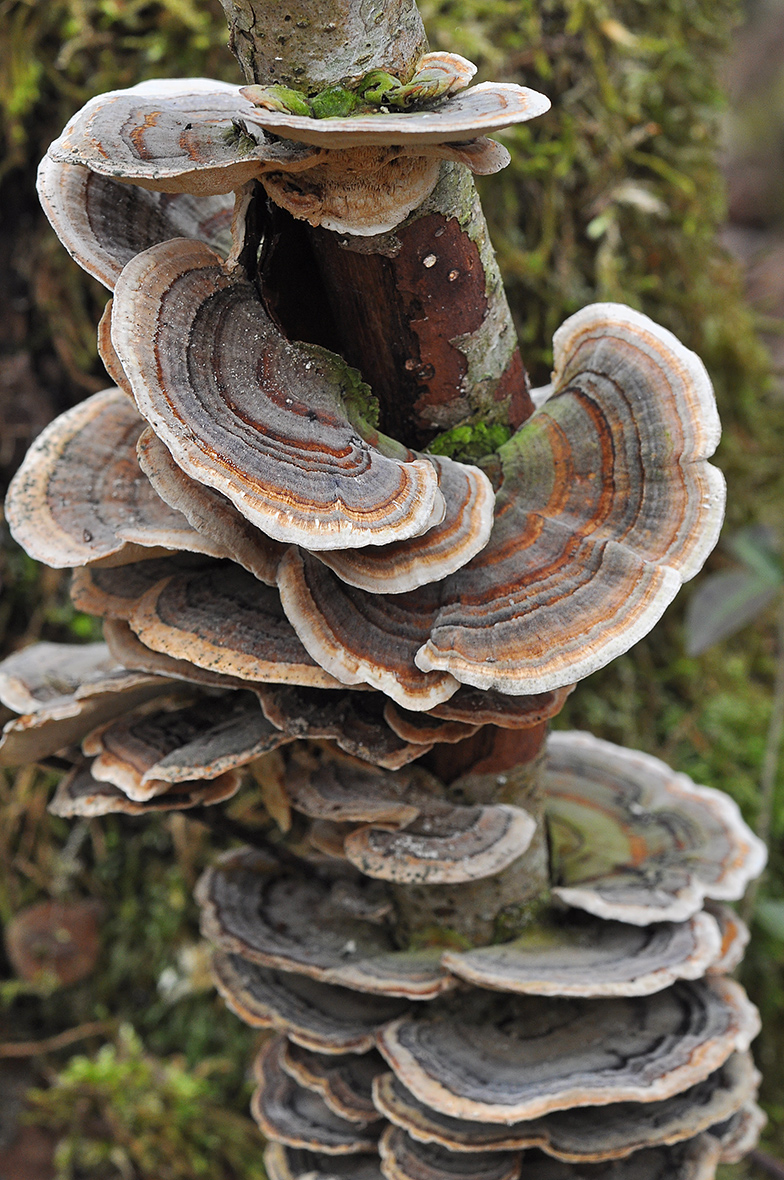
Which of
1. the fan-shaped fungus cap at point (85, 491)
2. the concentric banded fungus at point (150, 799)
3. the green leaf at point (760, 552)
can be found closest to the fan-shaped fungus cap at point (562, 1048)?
the concentric banded fungus at point (150, 799)

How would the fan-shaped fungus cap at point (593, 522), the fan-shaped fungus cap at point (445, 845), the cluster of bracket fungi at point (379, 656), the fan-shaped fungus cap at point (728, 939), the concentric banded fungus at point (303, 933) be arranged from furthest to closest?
the fan-shaped fungus cap at point (728, 939)
the concentric banded fungus at point (303, 933)
the fan-shaped fungus cap at point (445, 845)
the fan-shaped fungus cap at point (593, 522)
the cluster of bracket fungi at point (379, 656)

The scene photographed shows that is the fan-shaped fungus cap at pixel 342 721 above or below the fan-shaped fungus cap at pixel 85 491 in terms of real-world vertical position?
below

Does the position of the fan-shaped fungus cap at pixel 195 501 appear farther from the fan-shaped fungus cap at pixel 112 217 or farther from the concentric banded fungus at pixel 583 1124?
the concentric banded fungus at pixel 583 1124

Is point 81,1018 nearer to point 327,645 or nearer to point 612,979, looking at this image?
point 612,979

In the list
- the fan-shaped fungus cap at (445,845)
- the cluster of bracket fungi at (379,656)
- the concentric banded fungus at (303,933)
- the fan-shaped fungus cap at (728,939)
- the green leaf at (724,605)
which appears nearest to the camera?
the cluster of bracket fungi at (379,656)

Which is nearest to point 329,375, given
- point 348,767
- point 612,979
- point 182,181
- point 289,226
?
point 289,226

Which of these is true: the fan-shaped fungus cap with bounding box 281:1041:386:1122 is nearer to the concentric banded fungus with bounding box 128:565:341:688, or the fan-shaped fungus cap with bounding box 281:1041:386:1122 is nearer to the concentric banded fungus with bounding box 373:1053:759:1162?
the concentric banded fungus with bounding box 373:1053:759:1162
